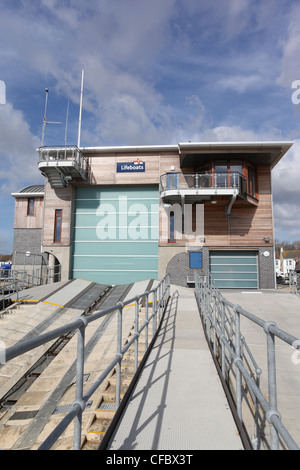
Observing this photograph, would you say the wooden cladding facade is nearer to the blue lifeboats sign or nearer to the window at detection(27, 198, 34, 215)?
the blue lifeboats sign

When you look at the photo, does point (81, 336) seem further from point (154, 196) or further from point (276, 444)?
point (154, 196)

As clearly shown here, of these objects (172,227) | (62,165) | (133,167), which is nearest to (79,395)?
(172,227)

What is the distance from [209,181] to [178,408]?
15.4 m

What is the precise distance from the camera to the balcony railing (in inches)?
691

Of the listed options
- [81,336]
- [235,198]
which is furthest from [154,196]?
[81,336]

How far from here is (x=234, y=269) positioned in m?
19.3

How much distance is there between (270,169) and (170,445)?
790 inches

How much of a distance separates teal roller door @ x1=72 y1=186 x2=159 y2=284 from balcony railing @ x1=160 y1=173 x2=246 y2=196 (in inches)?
107

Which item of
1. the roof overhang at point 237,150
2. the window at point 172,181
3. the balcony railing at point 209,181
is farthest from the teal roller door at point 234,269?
the roof overhang at point 237,150

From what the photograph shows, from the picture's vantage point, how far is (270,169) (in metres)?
20.0

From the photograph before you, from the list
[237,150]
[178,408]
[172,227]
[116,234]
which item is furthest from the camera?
[116,234]

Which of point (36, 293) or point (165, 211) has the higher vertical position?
point (165, 211)

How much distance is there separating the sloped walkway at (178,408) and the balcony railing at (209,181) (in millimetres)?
12933

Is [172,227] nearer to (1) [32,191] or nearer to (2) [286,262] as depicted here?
(1) [32,191]
